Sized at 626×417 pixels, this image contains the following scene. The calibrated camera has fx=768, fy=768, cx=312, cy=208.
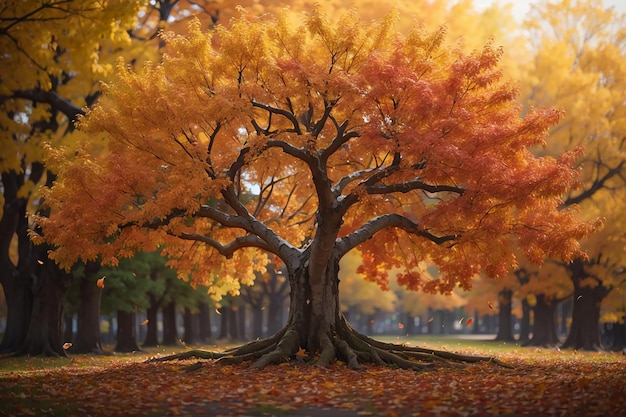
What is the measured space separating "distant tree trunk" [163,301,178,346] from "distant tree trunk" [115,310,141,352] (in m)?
6.28

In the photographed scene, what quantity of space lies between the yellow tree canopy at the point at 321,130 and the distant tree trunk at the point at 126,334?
17.7 meters

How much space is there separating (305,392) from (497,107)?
9.01 meters

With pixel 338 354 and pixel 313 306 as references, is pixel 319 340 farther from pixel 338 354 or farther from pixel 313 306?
pixel 313 306

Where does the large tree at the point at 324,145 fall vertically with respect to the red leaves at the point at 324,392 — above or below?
above

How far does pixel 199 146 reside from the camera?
58.0 feet

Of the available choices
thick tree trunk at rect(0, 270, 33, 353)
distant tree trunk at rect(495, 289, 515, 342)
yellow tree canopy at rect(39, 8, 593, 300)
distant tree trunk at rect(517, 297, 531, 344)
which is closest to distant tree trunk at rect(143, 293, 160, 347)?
thick tree trunk at rect(0, 270, 33, 353)

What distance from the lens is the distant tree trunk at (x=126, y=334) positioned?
34906mm

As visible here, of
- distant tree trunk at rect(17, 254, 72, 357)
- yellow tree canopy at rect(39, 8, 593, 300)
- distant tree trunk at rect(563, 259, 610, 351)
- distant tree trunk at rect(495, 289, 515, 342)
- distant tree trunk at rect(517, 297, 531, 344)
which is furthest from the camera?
distant tree trunk at rect(495, 289, 515, 342)

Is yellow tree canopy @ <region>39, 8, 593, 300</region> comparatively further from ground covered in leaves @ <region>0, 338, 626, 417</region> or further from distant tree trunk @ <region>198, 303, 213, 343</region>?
Answer: distant tree trunk @ <region>198, 303, 213, 343</region>

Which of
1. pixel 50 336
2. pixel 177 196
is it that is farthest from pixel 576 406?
pixel 50 336

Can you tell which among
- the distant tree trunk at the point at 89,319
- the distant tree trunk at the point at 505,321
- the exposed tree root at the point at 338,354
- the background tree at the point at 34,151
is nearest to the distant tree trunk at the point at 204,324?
the distant tree trunk at the point at 89,319

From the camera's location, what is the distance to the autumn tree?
33656 millimetres

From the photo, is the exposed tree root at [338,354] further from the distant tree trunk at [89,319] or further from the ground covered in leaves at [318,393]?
the distant tree trunk at [89,319]

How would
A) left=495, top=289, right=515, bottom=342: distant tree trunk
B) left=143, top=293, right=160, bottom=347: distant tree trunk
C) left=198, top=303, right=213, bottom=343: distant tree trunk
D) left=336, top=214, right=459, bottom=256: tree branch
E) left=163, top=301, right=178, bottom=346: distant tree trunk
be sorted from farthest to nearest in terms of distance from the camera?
left=495, top=289, right=515, bottom=342: distant tree trunk → left=198, top=303, right=213, bottom=343: distant tree trunk → left=163, top=301, right=178, bottom=346: distant tree trunk → left=143, top=293, right=160, bottom=347: distant tree trunk → left=336, top=214, right=459, bottom=256: tree branch
